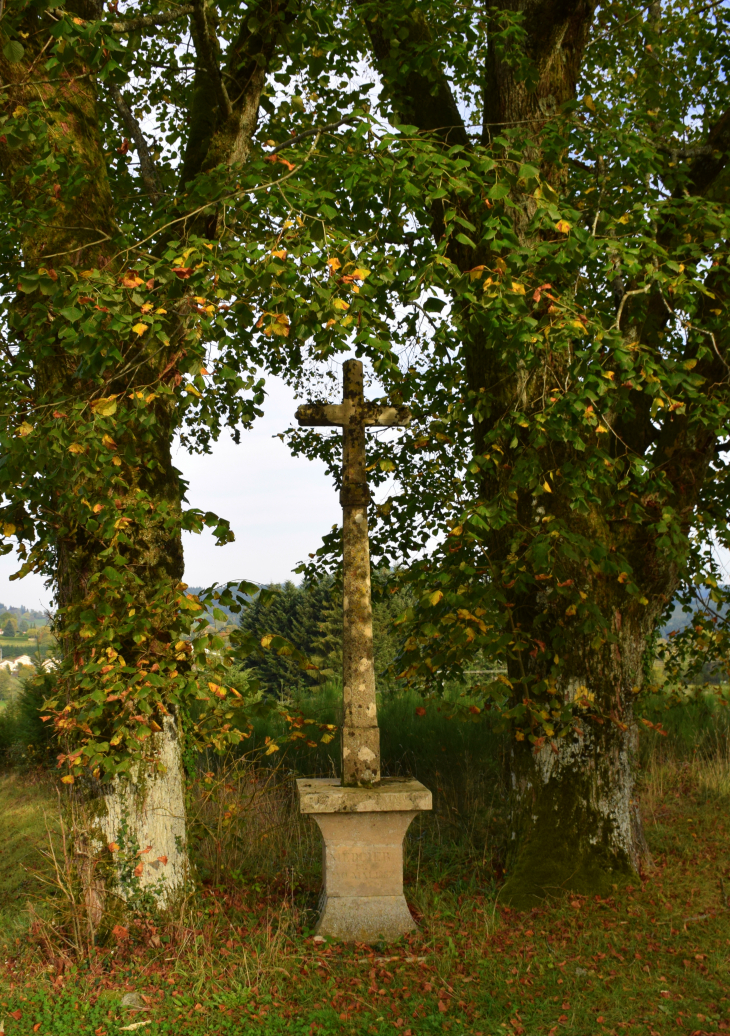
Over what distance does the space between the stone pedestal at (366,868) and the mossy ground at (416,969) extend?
17 cm

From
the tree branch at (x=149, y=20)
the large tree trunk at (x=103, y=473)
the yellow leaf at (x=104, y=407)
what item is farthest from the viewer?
the tree branch at (x=149, y=20)

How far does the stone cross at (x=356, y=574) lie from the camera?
5711 mm

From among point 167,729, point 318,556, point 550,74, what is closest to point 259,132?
point 550,74

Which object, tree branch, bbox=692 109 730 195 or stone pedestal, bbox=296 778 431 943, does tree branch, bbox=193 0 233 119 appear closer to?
tree branch, bbox=692 109 730 195

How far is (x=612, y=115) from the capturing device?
285 inches

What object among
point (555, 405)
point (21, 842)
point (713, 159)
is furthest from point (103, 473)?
point (713, 159)

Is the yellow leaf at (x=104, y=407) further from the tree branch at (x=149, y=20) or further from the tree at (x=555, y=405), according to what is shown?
the tree branch at (x=149, y=20)

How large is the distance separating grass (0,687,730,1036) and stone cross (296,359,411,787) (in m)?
1.11

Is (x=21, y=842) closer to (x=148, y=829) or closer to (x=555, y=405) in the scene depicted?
(x=148, y=829)

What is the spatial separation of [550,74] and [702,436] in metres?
3.28

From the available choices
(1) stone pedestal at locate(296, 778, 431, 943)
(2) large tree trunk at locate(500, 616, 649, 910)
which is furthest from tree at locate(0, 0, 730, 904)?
(1) stone pedestal at locate(296, 778, 431, 943)

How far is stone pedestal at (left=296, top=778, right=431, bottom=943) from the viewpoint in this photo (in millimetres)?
5578

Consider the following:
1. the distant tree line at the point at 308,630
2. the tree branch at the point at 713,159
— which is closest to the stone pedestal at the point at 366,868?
the tree branch at the point at 713,159

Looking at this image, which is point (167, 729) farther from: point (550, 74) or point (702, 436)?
point (550, 74)
